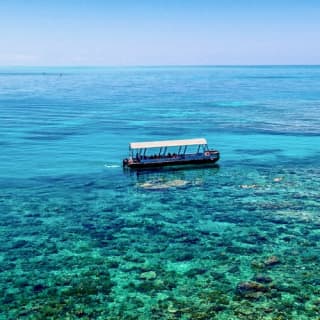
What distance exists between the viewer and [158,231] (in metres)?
45.1

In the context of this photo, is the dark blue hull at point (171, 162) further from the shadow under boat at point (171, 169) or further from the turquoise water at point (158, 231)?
the turquoise water at point (158, 231)

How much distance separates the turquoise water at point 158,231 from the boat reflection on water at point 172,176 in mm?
337

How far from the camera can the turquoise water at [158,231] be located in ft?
105

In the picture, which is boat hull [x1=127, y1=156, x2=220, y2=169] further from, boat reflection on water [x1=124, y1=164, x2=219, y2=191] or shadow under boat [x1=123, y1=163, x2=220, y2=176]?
boat reflection on water [x1=124, y1=164, x2=219, y2=191]

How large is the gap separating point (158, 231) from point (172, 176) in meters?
22.1

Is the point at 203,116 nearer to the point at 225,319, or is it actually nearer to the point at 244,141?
the point at 244,141

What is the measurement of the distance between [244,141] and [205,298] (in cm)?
6344

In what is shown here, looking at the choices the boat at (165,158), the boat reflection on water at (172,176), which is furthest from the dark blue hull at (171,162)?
the boat reflection on water at (172,176)

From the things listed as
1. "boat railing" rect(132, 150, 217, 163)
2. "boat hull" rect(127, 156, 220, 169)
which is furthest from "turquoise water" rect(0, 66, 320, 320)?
"boat railing" rect(132, 150, 217, 163)

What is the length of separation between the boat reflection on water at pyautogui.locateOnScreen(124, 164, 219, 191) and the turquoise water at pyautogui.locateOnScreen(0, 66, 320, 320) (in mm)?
337

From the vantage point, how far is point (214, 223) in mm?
47156

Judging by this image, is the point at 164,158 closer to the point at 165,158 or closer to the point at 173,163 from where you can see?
the point at 165,158

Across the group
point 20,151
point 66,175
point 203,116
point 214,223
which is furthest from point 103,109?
point 214,223

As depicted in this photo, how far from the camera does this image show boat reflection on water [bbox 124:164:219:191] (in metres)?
61.7
